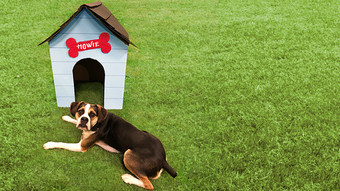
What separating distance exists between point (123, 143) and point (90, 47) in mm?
1504

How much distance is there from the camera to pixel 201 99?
5.49 m

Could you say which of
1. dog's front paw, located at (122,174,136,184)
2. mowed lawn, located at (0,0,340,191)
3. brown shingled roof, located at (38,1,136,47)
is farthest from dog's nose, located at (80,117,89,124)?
brown shingled roof, located at (38,1,136,47)

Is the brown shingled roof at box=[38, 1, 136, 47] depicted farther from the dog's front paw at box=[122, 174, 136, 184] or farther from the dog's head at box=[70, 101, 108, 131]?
the dog's front paw at box=[122, 174, 136, 184]

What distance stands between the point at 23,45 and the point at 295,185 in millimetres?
6108

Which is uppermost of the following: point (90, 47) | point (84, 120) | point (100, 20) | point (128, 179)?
point (100, 20)

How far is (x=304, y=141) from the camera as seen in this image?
4.69 meters

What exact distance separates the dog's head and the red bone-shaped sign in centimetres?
90

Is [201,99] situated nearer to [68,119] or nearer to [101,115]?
[101,115]

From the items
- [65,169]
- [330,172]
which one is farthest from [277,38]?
[65,169]

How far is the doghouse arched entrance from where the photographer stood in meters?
5.18

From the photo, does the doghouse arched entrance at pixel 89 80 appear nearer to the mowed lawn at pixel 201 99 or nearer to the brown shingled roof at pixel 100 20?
the mowed lawn at pixel 201 99

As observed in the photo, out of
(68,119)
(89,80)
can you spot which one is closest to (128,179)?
(68,119)

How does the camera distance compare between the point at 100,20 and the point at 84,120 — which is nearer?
the point at 84,120

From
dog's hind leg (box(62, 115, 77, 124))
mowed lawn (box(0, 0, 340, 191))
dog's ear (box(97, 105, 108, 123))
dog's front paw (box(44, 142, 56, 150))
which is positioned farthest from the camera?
dog's hind leg (box(62, 115, 77, 124))
